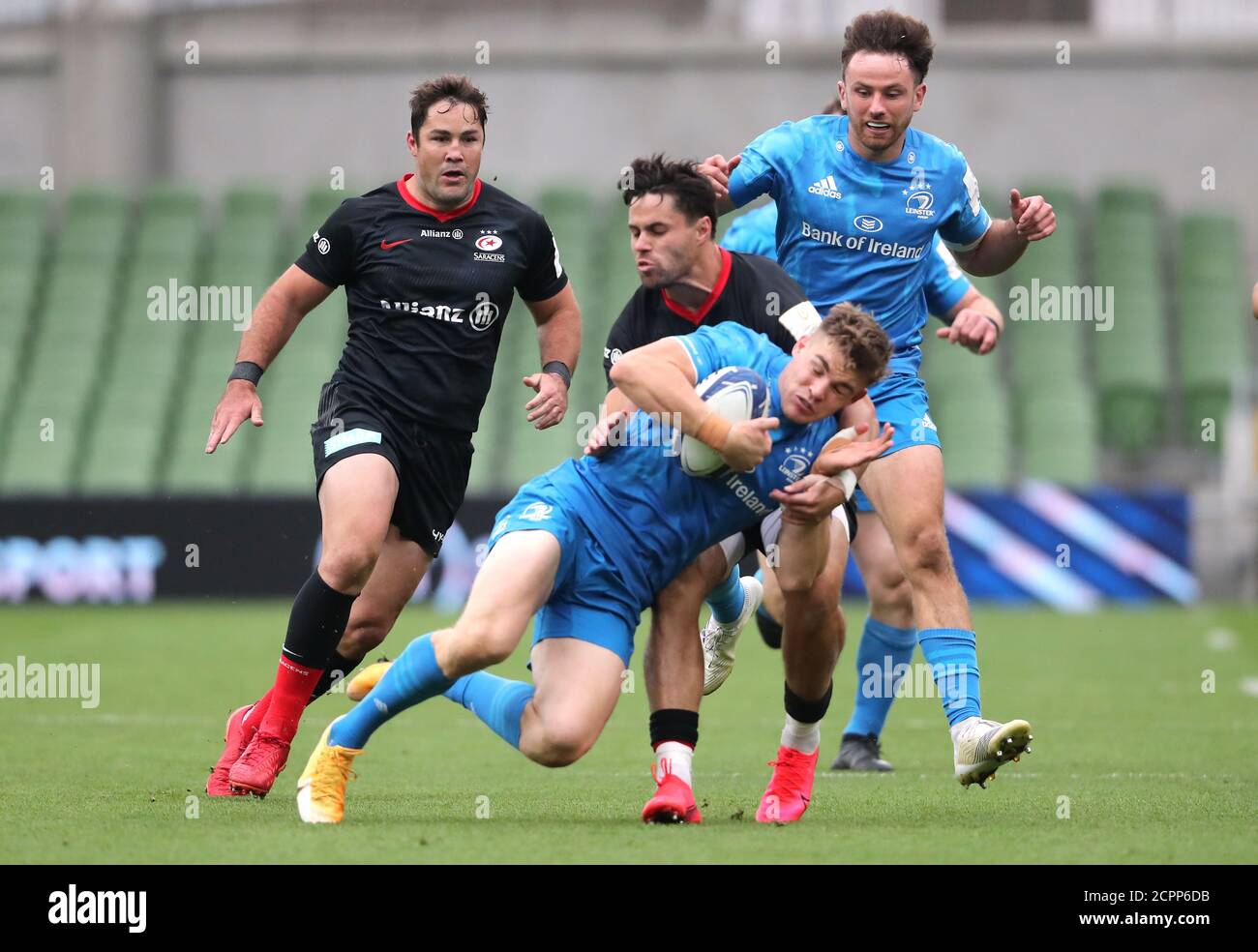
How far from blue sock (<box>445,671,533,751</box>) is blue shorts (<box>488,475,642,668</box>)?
0.19 meters

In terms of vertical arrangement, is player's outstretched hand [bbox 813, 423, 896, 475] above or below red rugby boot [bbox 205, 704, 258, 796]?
above

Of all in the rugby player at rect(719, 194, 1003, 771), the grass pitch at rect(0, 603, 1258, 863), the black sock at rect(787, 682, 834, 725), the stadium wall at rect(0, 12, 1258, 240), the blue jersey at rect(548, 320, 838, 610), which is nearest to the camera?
the grass pitch at rect(0, 603, 1258, 863)

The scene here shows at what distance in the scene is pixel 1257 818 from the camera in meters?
5.88

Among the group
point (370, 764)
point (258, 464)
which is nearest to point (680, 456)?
Result: point (370, 764)

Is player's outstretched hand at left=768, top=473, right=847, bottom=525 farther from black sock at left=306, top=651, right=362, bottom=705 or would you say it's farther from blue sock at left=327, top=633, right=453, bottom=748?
black sock at left=306, top=651, right=362, bottom=705

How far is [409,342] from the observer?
6680 mm

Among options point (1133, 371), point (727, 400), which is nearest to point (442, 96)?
point (727, 400)

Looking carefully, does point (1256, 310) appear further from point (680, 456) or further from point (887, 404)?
point (680, 456)

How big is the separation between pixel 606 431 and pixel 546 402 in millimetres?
550

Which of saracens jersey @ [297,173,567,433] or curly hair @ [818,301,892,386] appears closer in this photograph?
curly hair @ [818,301,892,386]

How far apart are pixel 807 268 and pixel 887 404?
58 cm

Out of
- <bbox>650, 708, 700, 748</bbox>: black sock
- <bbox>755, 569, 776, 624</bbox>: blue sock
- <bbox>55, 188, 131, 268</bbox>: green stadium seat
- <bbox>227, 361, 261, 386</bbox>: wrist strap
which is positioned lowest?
<bbox>650, 708, 700, 748</bbox>: black sock

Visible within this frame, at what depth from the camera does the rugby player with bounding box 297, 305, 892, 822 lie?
554 cm

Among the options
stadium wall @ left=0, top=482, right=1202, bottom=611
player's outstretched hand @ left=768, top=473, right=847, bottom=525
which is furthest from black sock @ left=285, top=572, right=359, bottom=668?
stadium wall @ left=0, top=482, right=1202, bottom=611
